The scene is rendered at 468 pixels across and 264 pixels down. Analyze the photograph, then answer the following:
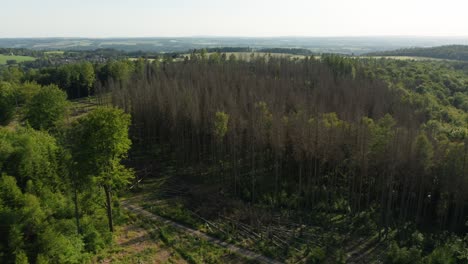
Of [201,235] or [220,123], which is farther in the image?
[220,123]

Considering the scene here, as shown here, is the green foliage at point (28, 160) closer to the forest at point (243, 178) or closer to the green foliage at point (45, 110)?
the forest at point (243, 178)

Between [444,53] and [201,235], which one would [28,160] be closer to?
[201,235]

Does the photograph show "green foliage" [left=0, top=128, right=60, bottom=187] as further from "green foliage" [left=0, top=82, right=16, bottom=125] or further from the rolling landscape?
"green foliage" [left=0, top=82, right=16, bottom=125]

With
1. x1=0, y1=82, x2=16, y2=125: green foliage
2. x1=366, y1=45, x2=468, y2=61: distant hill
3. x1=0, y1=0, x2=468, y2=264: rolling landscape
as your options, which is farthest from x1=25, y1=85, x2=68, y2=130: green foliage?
x1=366, y1=45, x2=468, y2=61: distant hill

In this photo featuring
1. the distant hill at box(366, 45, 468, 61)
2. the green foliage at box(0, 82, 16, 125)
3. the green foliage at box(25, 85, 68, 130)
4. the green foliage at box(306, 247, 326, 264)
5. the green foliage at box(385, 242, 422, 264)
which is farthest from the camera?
the distant hill at box(366, 45, 468, 61)

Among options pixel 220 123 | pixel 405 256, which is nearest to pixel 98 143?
pixel 220 123

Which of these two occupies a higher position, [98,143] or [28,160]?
[98,143]

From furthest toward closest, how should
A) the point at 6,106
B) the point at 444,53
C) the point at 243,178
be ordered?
the point at 444,53 < the point at 6,106 < the point at 243,178
